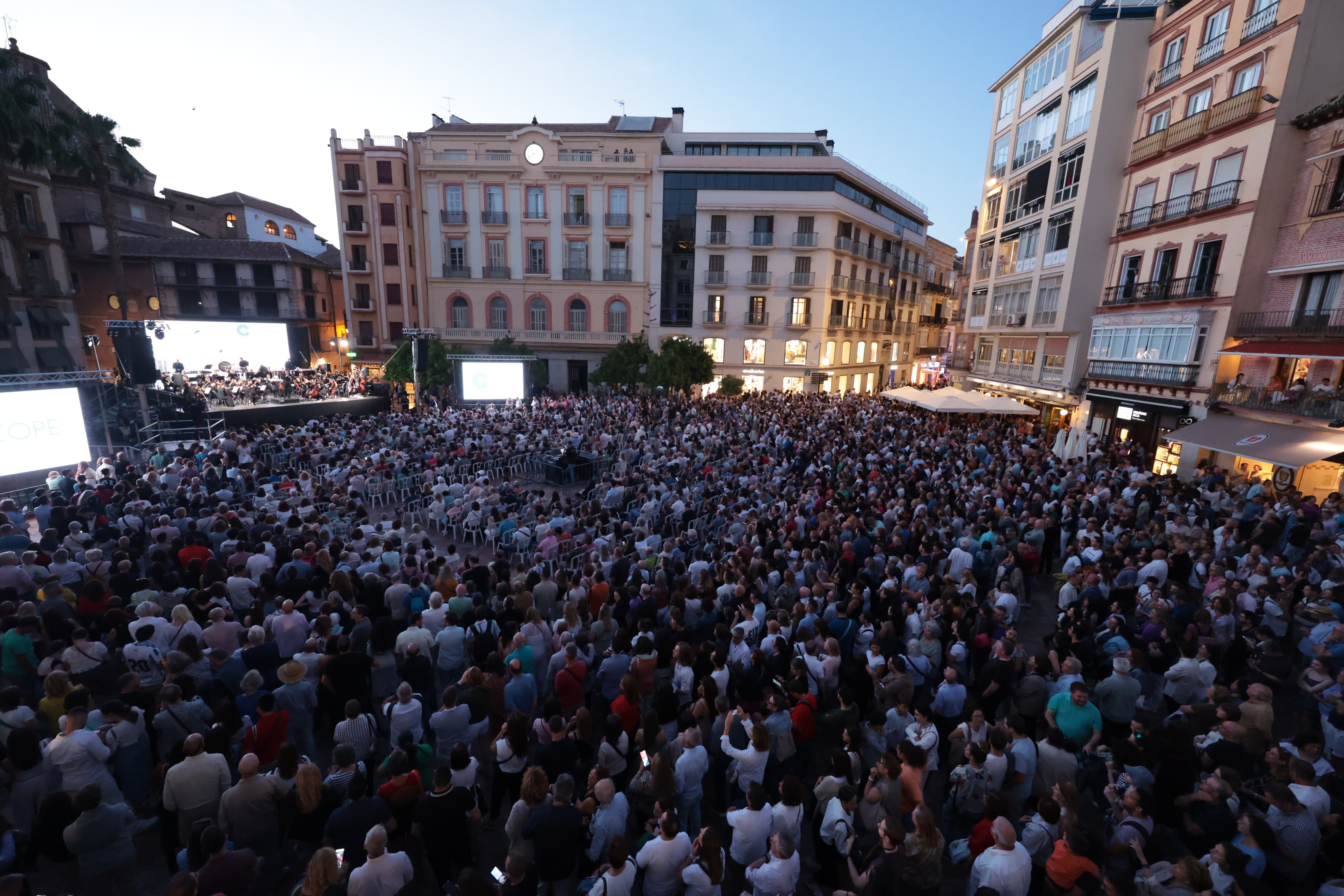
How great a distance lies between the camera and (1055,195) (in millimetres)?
24812

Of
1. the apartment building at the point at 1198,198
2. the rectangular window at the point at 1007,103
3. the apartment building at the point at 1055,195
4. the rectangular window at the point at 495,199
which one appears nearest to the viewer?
the apartment building at the point at 1198,198

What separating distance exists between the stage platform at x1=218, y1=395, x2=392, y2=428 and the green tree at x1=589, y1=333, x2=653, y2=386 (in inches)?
446

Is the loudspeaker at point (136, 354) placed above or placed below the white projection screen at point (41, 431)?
above

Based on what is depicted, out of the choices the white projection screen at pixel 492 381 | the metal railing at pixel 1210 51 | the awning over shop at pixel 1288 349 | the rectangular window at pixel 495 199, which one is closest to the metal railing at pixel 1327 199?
the awning over shop at pixel 1288 349

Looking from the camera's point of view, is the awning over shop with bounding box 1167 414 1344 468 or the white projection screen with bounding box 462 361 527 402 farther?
the white projection screen with bounding box 462 361 527 402

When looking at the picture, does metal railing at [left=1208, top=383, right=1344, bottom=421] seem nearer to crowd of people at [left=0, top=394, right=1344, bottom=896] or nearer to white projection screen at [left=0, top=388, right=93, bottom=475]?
crowd of people at [left=0, top=394, right=1344, bottom=896]

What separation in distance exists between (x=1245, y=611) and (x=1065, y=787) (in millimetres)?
6134

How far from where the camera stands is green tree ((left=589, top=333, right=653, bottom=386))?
107 feet

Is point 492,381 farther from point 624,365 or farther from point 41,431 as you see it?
point 41,431

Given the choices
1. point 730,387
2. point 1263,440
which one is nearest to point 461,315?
point 730,387

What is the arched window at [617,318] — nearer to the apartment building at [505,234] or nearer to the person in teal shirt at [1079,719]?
the apartment building at [505,234]

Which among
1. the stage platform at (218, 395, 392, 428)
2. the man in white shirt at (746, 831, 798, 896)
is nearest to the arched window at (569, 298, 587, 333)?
the stage platform at (218, 395, 392, 428)

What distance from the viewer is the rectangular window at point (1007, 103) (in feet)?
95.3

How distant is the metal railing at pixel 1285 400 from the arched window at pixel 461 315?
37860mm
